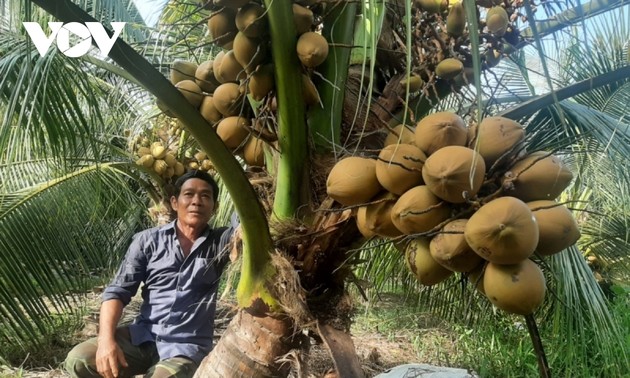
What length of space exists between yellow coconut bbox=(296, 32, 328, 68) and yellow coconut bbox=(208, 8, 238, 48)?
16 cm

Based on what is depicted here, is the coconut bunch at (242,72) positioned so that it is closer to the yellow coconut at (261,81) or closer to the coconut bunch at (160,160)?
the yellow coconut at (261,81)

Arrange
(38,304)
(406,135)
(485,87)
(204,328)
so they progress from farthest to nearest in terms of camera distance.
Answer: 1. (38,304)
2. (204,328)
3. (485,87)
4. (406,135)

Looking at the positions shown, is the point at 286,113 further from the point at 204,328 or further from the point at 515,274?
the point at 204,328

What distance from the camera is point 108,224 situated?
4.53 meters

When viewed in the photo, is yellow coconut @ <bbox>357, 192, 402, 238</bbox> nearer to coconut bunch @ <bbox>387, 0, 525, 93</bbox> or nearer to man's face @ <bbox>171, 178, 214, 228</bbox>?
coconut bunch @ <bbox>387, 0, 525, 93</bbox>

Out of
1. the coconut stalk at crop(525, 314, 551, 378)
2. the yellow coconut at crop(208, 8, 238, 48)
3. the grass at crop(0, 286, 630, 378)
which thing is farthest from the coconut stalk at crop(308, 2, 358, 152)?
the grass at crop(0, 286, 630, 378)

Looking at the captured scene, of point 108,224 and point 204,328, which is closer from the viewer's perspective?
point 204,328

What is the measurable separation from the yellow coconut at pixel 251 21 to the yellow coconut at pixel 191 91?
31 cm

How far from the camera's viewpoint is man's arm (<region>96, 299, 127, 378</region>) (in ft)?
6.77

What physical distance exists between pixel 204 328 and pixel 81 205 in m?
1.37

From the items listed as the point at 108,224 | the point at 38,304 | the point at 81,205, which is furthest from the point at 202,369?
the point at 108,224

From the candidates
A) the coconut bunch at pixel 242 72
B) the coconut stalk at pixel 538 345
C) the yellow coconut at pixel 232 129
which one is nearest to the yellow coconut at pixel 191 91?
the coconut bunch at pixel 242 72

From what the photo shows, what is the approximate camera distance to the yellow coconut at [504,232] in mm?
882

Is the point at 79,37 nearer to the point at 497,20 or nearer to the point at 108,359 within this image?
the point at 497,20
